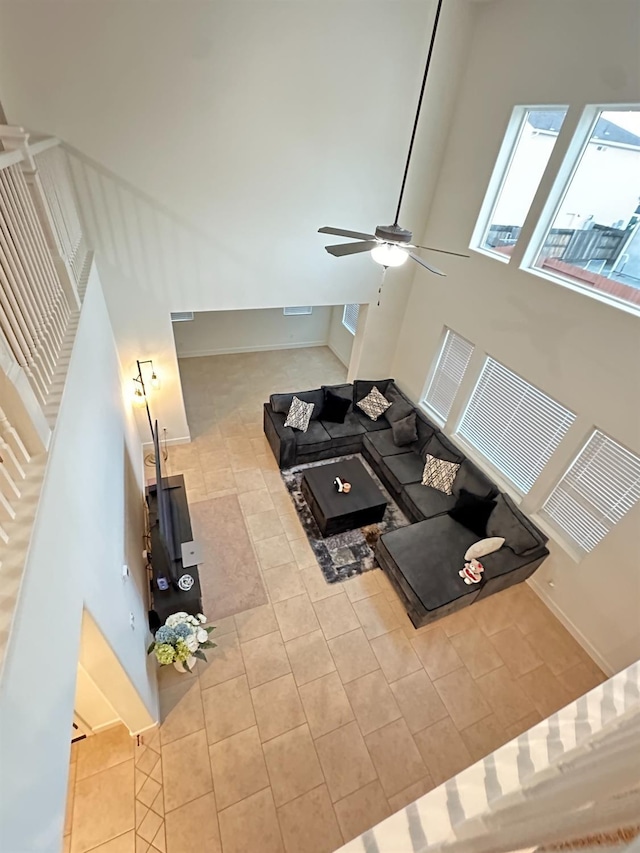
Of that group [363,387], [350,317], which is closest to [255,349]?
[350,317]

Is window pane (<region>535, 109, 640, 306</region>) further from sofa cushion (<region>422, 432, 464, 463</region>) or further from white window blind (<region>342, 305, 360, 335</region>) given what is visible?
white window blind (<region>342, 305, 360, 335</region>)

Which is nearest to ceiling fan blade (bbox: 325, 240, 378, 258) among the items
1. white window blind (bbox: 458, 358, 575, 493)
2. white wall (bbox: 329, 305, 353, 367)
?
white window blind (bbox: 458, 358, 575, 493)

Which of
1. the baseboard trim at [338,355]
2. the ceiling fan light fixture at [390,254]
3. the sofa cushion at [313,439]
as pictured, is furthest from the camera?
the baseboard trim at [338,355]

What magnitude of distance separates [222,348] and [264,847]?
7423 millimetres

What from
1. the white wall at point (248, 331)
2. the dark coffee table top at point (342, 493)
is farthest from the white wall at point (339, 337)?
the dark coffee table top at point (342, 493)

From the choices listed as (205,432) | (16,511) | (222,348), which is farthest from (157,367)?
(16,511)

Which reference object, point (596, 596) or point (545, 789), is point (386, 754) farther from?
point (545, 789)

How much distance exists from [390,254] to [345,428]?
11.8ft

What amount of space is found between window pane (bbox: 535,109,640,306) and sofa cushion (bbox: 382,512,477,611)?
9.53ft

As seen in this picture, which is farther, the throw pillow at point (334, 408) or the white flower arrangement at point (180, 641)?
the throw pillow at point (334, 408)

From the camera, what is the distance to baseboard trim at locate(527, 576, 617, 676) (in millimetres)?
4134

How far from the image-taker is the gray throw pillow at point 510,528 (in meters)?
4.45

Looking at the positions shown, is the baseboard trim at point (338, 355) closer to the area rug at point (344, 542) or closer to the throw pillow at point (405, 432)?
the throw pillow at point (405, 432)

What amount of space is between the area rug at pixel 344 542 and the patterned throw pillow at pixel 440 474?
589 mm
